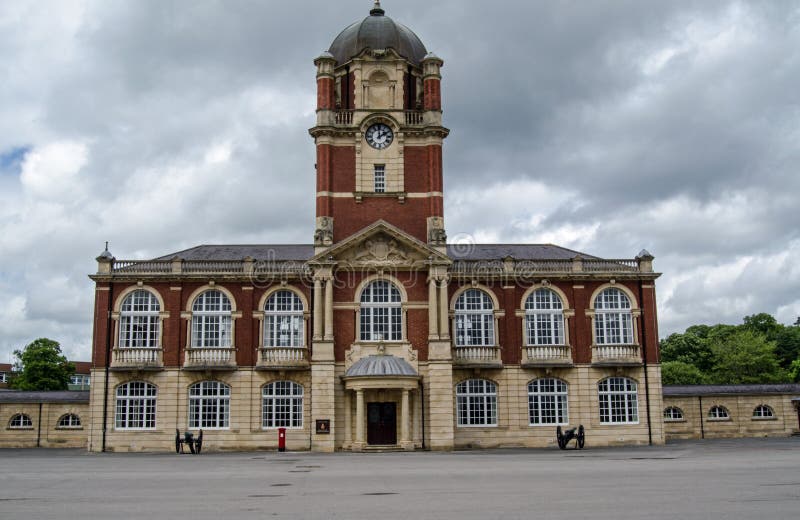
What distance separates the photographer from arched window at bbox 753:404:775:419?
52094 millimetres

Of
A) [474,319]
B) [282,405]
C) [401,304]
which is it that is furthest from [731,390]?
[282,405]

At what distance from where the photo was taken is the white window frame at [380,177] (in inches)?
1810

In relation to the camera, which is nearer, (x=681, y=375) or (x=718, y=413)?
(x=718, y=413)

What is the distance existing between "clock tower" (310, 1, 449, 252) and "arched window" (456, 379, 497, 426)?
7760 mm

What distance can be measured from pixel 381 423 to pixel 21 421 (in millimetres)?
24394

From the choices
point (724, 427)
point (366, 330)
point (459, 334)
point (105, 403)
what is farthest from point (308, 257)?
point (724, 427)

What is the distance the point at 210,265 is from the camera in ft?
147

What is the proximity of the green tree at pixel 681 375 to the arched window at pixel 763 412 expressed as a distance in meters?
19.4

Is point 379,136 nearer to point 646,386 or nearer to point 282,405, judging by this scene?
point 282,405

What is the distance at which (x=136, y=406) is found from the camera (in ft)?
143

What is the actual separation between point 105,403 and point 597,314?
88.8 feet

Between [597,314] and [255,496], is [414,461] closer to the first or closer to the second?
[255,496]

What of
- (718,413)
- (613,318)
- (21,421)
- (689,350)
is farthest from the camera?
(689,350)

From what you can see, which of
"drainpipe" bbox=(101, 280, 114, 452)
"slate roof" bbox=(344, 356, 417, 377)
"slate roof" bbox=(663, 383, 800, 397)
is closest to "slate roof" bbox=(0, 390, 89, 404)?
"drainpipe" bbox=(101, 280, 114, 452)
